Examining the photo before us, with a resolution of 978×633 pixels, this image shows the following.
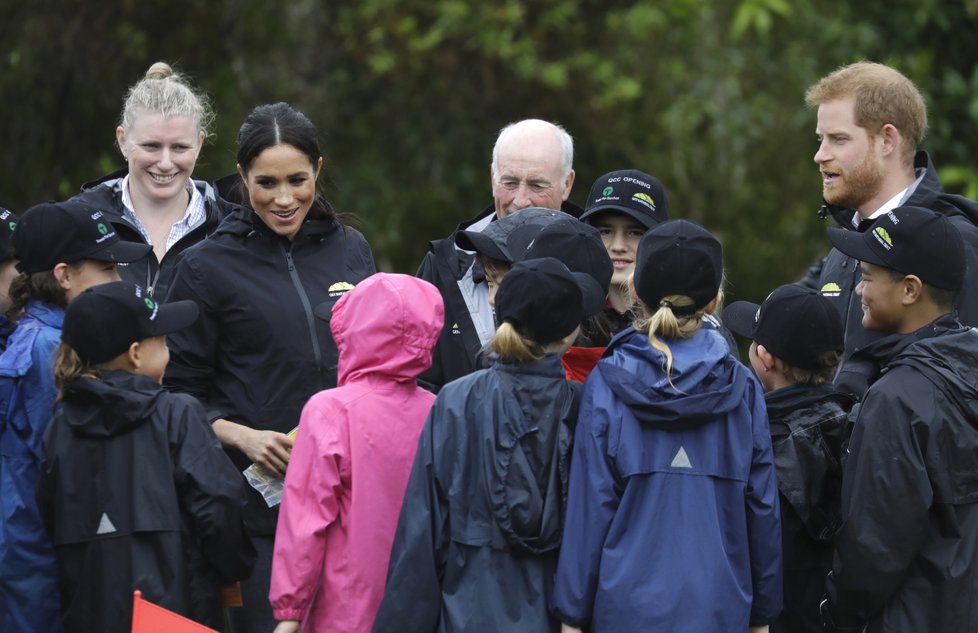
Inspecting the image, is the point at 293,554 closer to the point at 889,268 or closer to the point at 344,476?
the point at 344,476

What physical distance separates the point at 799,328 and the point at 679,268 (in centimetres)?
57

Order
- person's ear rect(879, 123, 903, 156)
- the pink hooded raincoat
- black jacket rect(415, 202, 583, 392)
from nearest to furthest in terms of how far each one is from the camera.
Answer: the pink hooded raincoat < black jacket rect(415, 202, 583, 392) < person's ear rect(879, 123, 903, 156)

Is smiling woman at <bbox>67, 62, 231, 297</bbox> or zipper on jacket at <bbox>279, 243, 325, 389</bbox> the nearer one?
zipper on jacket at <bbox>279, 243, 325, 389</bbox>

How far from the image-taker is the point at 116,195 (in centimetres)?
539

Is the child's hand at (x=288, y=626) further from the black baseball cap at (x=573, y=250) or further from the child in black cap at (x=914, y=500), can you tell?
the child in black cap at (x=914, y=500)

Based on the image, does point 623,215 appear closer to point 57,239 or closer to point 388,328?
point 388,328

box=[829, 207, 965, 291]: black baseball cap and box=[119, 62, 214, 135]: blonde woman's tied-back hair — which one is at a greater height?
box=[119, 62, 214, 135]: blonde woman's tied-back hair

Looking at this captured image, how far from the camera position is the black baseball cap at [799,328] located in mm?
4215

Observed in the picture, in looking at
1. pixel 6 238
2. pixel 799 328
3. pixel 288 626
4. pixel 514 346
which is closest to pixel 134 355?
pixel 288 626

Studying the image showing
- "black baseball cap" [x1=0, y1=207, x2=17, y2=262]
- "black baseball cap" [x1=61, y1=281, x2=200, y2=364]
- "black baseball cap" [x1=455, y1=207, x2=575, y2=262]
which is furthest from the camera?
"black baseball cap" [x1=0, y1=207, x2=17, y2=262]

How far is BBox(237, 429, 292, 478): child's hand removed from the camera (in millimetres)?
4426

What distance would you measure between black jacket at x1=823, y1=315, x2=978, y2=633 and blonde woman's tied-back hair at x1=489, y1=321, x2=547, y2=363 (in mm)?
951

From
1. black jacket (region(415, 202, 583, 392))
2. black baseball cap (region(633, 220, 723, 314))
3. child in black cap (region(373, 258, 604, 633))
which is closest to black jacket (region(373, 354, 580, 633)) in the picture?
child in black cap (region(373, 258, 604, 633))

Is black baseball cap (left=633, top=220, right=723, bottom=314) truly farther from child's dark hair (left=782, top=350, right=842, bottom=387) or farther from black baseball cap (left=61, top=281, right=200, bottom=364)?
black baseball cap (left=61, top=281, right=200, bottom=364)
